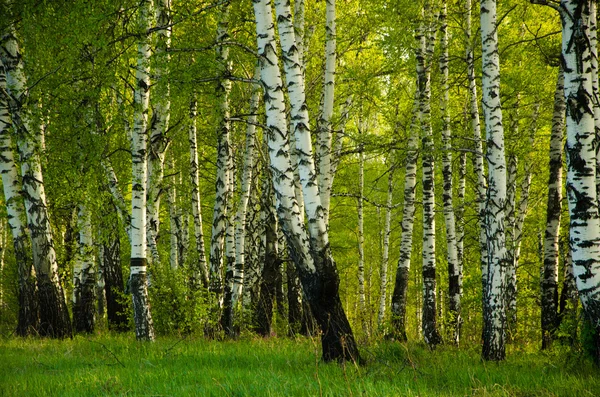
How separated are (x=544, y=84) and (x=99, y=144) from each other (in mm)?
10383

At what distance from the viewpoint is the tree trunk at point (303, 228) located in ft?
21.8

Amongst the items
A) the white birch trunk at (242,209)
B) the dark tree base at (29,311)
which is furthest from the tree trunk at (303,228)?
the dark tree base at (29,311)

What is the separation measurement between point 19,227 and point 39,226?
78cm

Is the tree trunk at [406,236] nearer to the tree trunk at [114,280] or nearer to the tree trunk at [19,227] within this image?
the tree trunk at [114,280]

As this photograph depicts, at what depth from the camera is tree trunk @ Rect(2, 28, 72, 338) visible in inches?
400

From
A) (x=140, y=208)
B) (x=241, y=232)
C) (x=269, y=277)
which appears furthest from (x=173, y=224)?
(x=140, y=208)

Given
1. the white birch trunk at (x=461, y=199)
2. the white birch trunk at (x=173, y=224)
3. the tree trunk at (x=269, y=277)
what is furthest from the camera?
the white birch trunk at (x=173, y=224)

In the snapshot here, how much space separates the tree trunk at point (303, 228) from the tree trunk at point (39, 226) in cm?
553

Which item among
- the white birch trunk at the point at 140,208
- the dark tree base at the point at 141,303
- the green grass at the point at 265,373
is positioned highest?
the white birch trunk at the point at 140,208

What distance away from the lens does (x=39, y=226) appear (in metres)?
10.3

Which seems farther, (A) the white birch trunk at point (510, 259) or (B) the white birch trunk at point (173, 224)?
(B) the white birch trunk at point (173, 224)

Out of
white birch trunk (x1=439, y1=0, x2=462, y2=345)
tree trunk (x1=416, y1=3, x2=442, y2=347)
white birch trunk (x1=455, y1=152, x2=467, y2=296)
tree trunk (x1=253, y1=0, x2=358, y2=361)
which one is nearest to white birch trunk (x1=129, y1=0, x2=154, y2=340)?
tree trunk (x1=253, y1=0, x2=358, y2=361)

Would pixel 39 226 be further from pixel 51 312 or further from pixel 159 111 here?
pixel 159 111

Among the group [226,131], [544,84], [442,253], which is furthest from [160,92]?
[442,253]
